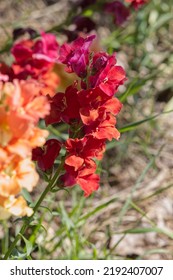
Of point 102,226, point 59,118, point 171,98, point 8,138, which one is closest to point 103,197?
point 102,226

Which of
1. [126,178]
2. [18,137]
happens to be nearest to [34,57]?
[126,178]

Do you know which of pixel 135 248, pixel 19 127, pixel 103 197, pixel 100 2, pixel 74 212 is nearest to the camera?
pixel 19 127

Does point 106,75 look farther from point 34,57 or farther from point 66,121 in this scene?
point 34,57

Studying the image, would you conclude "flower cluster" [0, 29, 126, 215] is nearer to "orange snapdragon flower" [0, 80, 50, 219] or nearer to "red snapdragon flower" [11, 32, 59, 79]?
"orange snapdragon flower" [0, 80, 50, 219]

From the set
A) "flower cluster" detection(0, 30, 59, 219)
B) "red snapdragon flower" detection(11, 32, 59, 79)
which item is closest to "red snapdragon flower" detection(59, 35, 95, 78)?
"flower cluster" detection(0, 30, 59, 219)

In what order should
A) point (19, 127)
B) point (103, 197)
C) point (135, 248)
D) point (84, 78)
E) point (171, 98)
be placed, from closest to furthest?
point (19, 127) → point (84, 78) → point (135, 248) → point (103, 197) → point (171, 98)
